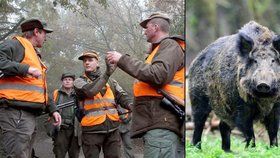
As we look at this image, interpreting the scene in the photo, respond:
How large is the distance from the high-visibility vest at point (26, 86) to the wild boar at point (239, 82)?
1350 millimetres

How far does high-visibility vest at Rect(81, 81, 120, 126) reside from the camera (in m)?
4.72

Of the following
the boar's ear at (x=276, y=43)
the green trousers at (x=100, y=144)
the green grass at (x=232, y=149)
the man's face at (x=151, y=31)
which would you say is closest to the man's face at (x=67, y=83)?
the green trousers at (x=100, y=144)

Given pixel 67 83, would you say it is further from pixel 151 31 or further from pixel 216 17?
pixel 216 17

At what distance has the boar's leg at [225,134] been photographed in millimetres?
3143

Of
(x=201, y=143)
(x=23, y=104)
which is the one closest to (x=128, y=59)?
(x=201, y=143)

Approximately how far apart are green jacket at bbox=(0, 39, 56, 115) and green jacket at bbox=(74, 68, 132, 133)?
521 millimetres

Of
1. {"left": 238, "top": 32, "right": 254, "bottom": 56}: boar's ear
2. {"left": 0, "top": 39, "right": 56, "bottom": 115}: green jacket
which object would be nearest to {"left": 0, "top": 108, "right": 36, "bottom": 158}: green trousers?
{"left": 0, "top": 39, "right": 56, "bottom": 115}: green jacket

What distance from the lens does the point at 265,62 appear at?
2.88 metres

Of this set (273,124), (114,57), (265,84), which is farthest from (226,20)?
(114,57)

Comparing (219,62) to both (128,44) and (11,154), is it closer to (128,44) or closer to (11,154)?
(11,154)

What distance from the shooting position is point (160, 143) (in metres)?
3.27

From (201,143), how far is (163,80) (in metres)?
0.48

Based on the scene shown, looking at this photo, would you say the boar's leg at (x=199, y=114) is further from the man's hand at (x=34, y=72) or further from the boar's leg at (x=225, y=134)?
the man's hand at (x=34, y=72)

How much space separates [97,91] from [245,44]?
1763 mm
